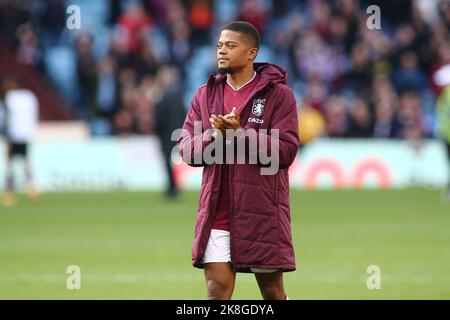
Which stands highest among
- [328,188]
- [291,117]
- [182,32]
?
[182,32]

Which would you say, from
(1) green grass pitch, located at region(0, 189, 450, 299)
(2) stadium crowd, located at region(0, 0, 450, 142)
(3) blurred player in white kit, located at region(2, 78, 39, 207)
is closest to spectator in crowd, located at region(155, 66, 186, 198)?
(1) green grass pitch, located at region(0, 189, 450, 299)

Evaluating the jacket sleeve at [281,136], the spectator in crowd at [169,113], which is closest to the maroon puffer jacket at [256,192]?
the jacket sleeve at [281,136]

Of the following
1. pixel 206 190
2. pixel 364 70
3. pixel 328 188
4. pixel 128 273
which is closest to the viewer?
pixel 206 190

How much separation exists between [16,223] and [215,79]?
11.9 m

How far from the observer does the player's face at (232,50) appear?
27.2ft

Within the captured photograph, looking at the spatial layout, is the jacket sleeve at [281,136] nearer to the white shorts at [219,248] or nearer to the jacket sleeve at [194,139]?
the jacket sleeve at [194,139]

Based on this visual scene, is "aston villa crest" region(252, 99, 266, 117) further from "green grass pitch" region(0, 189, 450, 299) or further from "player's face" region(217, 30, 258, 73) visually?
"green grass pitch" region(0, 189, 450, 299)

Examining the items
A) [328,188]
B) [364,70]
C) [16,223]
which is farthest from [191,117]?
[364,70]

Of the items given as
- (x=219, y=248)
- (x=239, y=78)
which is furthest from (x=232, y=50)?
(x=219, y=248)

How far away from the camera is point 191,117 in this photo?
8.46 metres

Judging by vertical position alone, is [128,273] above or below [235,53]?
below

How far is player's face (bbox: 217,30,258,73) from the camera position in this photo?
8.30m

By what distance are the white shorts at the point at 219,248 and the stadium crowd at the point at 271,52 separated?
22.1m

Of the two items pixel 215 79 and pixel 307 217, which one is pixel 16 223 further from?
pixel 215 79
